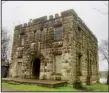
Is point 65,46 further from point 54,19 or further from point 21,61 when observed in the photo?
point 21,61

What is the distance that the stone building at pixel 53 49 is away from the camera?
1639cm

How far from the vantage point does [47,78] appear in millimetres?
17234

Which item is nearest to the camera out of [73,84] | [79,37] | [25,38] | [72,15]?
[73,84]

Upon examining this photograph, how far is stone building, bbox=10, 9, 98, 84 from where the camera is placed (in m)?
16.4

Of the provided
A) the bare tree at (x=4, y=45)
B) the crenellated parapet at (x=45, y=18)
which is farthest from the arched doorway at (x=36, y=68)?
the bare tree at (x=4, y=45)

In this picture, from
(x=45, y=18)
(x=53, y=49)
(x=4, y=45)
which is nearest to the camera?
(x=53, y=49)

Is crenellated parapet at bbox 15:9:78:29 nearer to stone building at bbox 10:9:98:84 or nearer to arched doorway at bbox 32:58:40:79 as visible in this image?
stone building at bbox 10:9:98:84

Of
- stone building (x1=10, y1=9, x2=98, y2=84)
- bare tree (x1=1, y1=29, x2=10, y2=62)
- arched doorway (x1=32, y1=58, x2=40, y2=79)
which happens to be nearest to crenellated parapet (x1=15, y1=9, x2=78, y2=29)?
stone building (x1=10, y1=9, x2=98, y2=84)

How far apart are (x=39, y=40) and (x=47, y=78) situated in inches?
174

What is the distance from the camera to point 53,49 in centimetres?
1756

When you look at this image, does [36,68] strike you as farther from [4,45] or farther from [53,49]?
[4,45]

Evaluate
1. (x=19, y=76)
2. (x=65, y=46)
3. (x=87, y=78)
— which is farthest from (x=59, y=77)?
(x=19, y=76)

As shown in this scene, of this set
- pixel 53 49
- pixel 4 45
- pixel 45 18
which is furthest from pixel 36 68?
pixel 4 45

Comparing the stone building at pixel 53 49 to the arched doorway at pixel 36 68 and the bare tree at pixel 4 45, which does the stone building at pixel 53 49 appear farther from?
the bare tree at pixel 4 45
